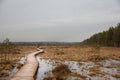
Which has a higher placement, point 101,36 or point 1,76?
point 101,36

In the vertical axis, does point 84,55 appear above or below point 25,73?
above

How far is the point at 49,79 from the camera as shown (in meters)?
18.5

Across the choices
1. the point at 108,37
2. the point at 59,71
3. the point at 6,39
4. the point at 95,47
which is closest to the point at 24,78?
the point at 59,71

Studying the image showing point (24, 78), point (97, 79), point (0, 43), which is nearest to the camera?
point (24, 78)

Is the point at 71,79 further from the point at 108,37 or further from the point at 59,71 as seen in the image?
the point at 108,37

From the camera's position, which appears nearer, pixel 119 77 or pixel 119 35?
pixel 119 77

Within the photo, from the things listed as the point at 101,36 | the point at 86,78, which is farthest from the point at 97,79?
the point at 101,36

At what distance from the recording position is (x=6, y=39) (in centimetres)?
3716

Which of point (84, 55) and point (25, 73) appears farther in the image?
point (84, 55)

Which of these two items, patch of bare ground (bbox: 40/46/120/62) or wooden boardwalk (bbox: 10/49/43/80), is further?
patch of bare ground (bbox: 40/46/120/62)

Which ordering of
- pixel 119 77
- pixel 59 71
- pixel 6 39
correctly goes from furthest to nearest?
pixel 6 39 → pixel 59 71 → pixel 119 77

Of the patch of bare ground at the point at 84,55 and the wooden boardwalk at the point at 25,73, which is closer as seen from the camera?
the wooden boardwalk at the point at 25,73

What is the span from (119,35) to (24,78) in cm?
7568

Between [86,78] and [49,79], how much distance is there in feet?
13.0
